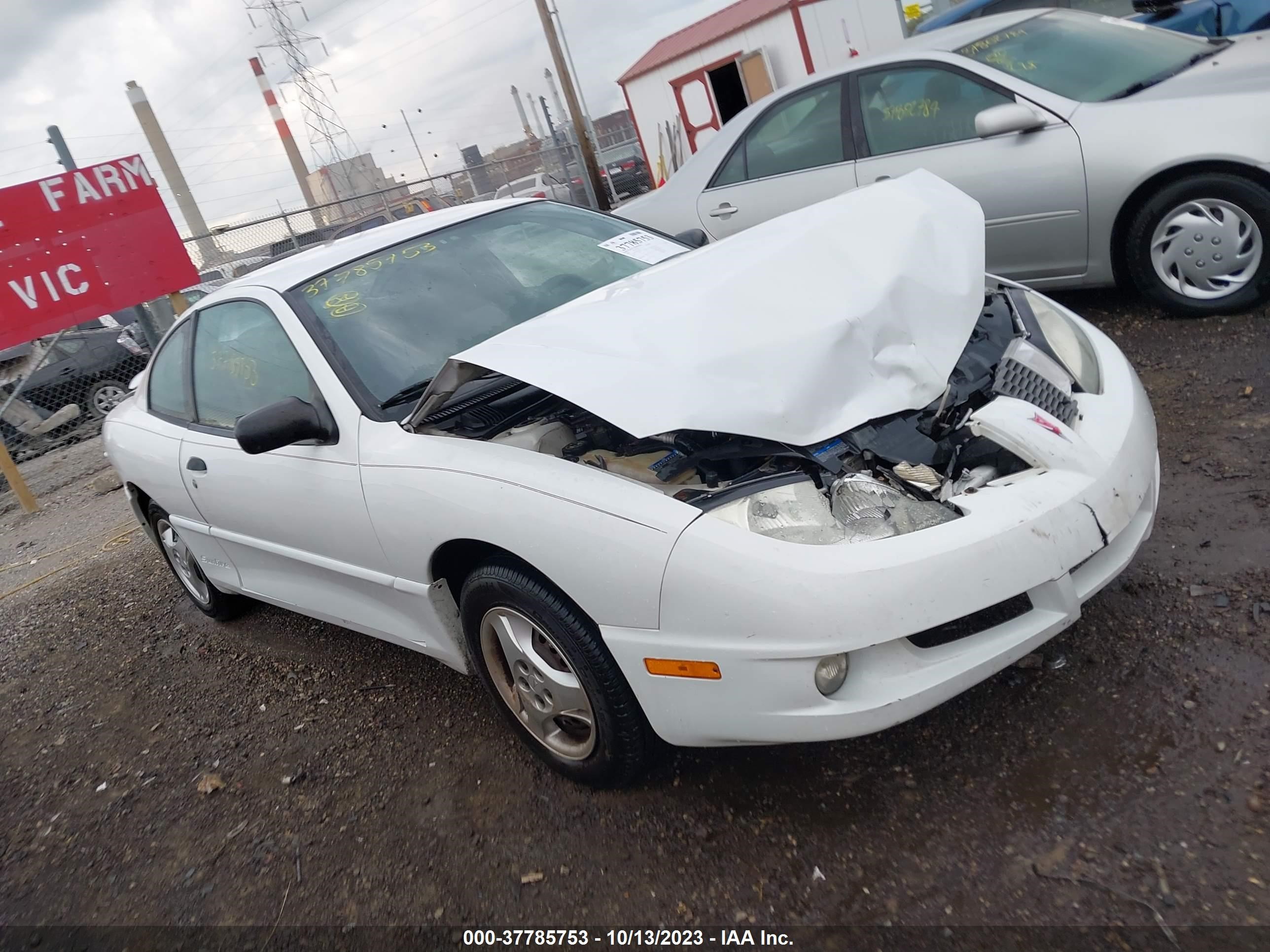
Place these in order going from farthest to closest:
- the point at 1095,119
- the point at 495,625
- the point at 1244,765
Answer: the point at 1095,119
the point at 495,625
the point at 1244,765

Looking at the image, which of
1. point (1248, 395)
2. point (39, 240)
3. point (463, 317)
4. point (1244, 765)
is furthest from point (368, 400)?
point (39, 240)

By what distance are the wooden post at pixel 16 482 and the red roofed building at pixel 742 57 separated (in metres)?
13.2

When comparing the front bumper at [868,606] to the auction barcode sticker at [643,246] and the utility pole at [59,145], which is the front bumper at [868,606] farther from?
the utility pole at [59,145]

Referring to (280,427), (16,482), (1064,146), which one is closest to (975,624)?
(280,427)

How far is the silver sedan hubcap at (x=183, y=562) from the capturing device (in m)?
4.38

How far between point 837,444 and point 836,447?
1 cm

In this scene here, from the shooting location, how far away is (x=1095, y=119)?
4320 mm

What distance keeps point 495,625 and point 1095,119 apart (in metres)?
3.70

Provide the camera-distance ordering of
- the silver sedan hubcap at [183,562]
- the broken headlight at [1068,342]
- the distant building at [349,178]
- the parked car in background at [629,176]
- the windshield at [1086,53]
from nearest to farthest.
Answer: the broken headlight at [1068,342]
the silver sedan hubcap at [183,562]
the windshield at [1086,53]
the parked car in background at [629,176]
the distant building at [349,178]

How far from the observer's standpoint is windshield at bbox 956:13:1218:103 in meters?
4.54

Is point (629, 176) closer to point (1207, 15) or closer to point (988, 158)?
point (1207, 15)

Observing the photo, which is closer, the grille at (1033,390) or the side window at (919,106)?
the grille at (1033,390)

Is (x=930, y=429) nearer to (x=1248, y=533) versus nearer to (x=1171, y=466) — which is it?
(x=1248, y=533)

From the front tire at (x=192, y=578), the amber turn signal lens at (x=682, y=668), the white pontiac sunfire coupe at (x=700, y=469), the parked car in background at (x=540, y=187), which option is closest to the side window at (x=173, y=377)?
the front tire at (x=192, y=578)
